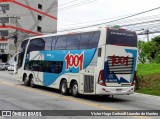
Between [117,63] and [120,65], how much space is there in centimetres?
22

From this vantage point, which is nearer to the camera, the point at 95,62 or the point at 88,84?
the point at 95,62

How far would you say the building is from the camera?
237 feet

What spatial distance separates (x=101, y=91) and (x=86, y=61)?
186 centimetres

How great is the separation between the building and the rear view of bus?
49962 mm

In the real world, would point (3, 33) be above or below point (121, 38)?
above

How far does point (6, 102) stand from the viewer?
14711 millimetres

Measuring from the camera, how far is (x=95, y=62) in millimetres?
16625

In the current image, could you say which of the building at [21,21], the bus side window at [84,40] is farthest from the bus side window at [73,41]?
the building at [21,21]

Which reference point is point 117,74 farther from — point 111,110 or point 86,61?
point 111,110

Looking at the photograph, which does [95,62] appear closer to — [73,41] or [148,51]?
[73,41]

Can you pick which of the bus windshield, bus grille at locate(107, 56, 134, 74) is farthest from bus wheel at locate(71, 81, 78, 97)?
the bus windshield

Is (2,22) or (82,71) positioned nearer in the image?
(82,71)

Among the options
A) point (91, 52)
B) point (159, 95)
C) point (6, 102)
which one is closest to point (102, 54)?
point (91, 52)

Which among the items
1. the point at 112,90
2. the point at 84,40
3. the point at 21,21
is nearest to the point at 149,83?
the point at 112,90
